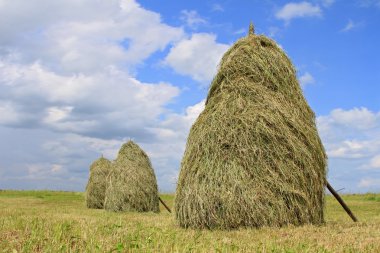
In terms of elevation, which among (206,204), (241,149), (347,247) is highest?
(241,149)

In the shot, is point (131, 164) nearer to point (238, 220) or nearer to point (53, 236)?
point (238, 220)

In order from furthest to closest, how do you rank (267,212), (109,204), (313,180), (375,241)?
(109,204) → (313,180) → (267,212) → (375,241)

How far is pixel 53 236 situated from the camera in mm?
7602

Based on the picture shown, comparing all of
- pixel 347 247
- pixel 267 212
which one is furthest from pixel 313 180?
pixel 347 247

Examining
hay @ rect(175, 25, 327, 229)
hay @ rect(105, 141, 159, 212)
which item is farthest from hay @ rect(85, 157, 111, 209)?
hay @ rect(175, 25, 327, 229)

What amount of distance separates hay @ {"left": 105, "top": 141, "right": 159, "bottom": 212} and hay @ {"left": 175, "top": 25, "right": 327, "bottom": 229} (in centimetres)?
1277

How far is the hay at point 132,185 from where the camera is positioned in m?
24.7

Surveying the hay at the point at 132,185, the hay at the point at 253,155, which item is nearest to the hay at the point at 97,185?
the hay at the point at 132,185

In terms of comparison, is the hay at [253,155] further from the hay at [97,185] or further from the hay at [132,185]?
the hay at [97,185]

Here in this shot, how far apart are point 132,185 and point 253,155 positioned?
14620mm

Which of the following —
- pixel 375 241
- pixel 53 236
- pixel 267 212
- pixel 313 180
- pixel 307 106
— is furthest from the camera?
pixel 307 106

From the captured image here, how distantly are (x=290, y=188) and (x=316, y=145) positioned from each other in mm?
1799

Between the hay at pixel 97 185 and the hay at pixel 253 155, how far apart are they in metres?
21.4

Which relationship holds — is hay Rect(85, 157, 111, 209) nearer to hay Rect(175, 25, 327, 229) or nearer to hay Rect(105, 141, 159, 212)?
hay Rect(105, 141, 159, 212)
